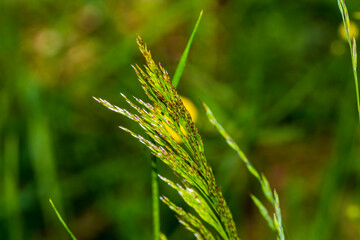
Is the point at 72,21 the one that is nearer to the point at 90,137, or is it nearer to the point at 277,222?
the point at 90,137

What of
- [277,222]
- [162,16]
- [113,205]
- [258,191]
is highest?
[162,16]

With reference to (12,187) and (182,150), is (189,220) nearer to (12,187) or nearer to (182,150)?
(182,150)

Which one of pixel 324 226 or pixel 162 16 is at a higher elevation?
pixel 162 16

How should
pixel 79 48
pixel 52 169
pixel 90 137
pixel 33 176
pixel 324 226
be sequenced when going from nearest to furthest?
pixel 324 226, pixel 52 169, pixel 33 176, pixel 90 137, pixel 79 48

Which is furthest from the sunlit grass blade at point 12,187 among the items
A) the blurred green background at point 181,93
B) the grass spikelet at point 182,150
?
the grass spikelet at point 182,150

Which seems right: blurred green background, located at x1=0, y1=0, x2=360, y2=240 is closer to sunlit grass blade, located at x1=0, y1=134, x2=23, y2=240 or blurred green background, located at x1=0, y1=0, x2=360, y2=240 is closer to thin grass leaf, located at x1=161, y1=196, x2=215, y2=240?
sunlit grass blade, located at x1=0, y1=134, x2=23, y2=240

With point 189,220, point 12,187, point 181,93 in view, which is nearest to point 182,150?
point 189,220

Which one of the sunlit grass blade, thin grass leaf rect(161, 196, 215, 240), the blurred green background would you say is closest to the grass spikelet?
thin grass leaf rect(161, 196, 215, 240)

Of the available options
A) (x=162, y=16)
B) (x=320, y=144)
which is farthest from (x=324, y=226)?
(x=162, y=16)
